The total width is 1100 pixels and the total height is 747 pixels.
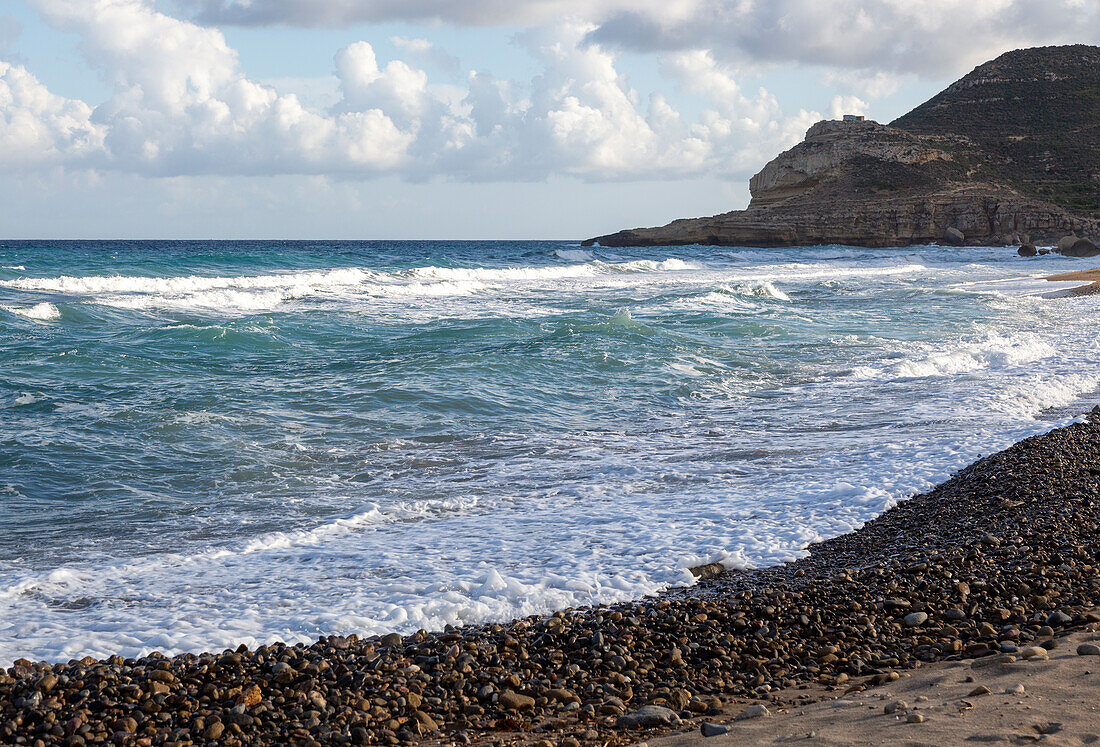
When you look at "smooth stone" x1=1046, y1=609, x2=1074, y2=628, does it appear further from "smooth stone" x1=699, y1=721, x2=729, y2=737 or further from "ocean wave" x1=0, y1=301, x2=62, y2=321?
"ocean wave" x1=0, y1=301, x2=62, y2=321

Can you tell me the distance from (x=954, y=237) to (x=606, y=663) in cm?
7343

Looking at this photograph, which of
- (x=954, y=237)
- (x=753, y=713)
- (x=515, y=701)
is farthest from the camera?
(x=954, y=237)

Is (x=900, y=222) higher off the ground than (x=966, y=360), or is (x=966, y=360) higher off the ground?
(x=900, y=222)

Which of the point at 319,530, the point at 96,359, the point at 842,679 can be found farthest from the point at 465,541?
the point at 96,359

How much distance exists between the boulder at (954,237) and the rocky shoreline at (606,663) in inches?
2793

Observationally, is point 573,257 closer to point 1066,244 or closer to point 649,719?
point 1066,244

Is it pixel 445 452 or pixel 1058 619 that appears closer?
pixel 1058 619

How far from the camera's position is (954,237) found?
228 ft

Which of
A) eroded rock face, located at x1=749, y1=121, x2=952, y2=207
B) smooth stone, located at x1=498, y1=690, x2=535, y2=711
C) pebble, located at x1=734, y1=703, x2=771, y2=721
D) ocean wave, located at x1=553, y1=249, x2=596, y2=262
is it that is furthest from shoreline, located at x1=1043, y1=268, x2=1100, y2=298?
eroded rock face, located at x1=749, y1=121, x2=952, y2=207

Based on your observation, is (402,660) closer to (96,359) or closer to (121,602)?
(121,602)

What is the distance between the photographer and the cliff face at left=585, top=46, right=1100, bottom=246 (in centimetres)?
7038

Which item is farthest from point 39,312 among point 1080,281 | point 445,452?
point 1080,281

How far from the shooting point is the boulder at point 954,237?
69250mm

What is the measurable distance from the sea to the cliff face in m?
55.0
